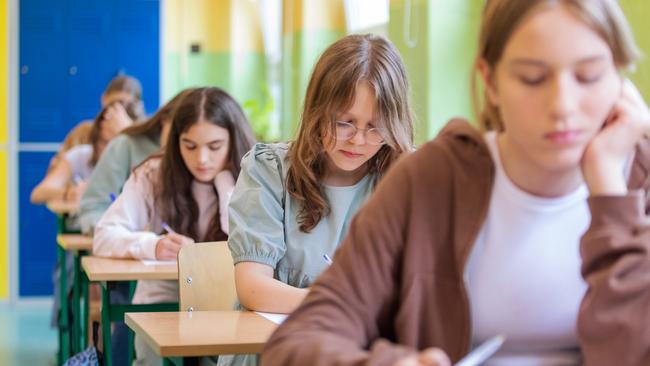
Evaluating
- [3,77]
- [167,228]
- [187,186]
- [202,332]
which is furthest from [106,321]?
[3,77]

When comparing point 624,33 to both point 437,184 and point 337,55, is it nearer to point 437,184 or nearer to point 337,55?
point 437,184

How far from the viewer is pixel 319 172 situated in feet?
8.85

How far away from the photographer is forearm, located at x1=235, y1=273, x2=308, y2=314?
8.25ft

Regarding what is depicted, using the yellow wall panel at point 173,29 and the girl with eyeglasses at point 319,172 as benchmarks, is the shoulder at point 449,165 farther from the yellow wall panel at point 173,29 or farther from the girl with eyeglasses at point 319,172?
the yellow wall panel at point 173,29

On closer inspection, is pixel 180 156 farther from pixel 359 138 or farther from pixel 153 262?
pixel 359 138

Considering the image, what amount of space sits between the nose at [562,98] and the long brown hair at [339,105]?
126 cm

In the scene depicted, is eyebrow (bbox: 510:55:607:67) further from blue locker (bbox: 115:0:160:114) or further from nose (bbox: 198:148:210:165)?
blue locker (bbox: 115:0:160:114)

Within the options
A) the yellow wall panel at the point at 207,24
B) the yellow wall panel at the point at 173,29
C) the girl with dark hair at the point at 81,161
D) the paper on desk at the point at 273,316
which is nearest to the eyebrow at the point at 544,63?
the paper on desk at the point at 273,316

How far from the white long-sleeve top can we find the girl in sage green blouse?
1.28m

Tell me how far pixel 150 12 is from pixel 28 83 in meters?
1.15

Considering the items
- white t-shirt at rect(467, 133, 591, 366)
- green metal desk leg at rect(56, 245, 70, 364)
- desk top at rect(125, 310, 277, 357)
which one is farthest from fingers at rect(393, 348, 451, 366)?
green metal desk leg at rect(56, 245, 70, 364)

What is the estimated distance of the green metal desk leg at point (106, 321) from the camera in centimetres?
365

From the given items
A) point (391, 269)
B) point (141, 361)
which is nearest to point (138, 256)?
point (141, 361)

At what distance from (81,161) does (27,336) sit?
1281mm
